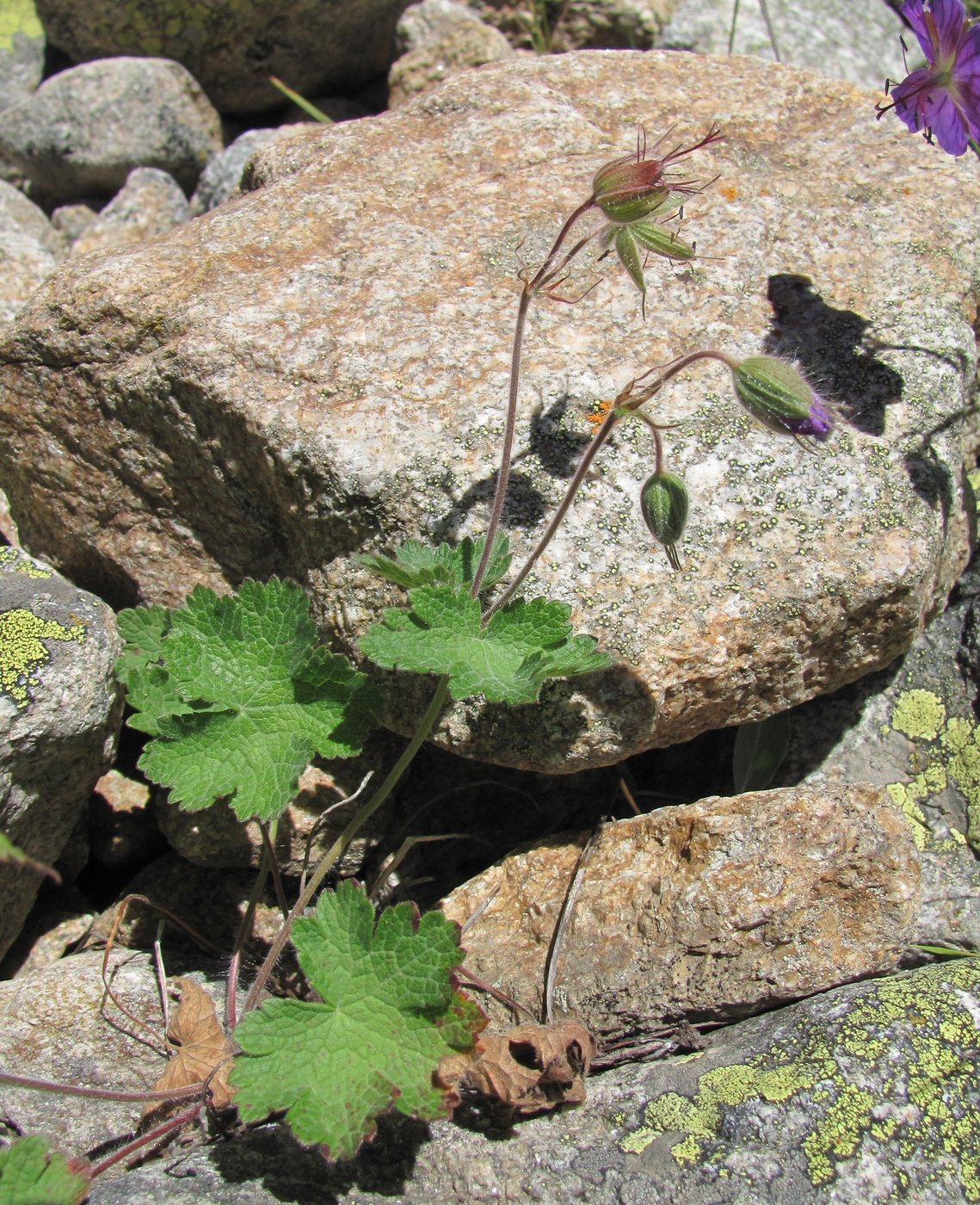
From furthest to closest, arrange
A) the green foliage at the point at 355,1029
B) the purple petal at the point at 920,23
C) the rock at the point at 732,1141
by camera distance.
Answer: the purple petal at the point at 920,23, the green foliage at the point at 355,1029, the rock at the point at 732,1141

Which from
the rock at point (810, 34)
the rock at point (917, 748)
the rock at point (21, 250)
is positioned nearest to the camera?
the rock at point (917, 748)

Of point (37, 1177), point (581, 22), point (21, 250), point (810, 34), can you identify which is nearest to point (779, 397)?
point (37, 1177)

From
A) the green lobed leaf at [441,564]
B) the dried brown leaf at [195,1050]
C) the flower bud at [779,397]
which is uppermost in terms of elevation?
the flower bud at [779,397]

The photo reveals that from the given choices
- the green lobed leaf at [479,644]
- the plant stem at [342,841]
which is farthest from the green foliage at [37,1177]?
the green lobed leaf at [479,644]

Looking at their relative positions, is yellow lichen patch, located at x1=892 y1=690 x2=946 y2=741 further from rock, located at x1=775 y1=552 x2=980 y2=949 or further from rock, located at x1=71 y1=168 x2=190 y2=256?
rock, located at x1=71 y1=168 x2=190 y2=256

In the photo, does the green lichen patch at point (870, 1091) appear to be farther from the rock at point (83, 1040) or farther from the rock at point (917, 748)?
the rock at point (83, 1040)

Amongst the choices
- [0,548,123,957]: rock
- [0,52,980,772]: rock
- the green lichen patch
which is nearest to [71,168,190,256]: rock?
Answer: [0,52,980,772]: rock

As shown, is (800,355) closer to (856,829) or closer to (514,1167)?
(856,829)

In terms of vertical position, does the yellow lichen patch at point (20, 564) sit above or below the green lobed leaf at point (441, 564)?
below

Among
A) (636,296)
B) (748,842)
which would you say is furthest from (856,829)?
(636,296)

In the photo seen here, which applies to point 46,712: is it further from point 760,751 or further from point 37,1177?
point 760,751
